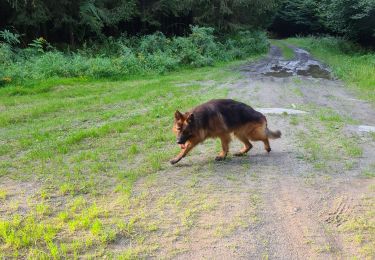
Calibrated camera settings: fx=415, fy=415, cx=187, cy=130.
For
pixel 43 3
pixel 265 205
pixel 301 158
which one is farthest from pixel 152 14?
pixel 265 205

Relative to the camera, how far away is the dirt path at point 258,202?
4.59 m

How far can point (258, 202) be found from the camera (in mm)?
5688

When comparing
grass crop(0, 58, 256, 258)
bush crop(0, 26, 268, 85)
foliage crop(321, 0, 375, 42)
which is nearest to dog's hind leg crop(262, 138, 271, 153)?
grass crop(0, 58, 256, 258)

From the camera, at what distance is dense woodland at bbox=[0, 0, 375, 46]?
23.8 m

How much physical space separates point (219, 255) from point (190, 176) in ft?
7.86

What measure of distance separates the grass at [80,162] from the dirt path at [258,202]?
19 cm

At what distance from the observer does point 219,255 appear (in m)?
4.43

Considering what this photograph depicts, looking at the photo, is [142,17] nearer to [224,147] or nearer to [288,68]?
[288,68]

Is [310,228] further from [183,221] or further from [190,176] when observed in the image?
[190,176]

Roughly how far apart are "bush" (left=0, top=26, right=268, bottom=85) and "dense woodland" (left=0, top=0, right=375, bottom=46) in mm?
1553

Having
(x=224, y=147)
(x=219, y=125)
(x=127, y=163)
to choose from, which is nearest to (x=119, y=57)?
(x=127, y=163)

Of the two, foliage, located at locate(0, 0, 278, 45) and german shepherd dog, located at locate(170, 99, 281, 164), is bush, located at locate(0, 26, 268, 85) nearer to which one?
foliage, located at locate(0, 0, 278, 45)

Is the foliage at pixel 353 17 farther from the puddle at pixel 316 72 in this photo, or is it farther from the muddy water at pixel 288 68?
the puddle at pixel 316 72

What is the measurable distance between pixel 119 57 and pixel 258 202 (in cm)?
1730
